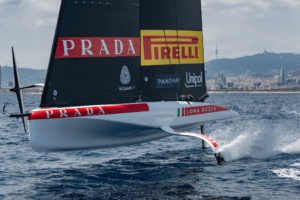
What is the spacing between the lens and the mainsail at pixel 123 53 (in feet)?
27.5

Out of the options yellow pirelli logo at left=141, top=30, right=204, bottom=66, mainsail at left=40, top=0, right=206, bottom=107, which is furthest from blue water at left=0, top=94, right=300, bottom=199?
yellow pirelli logo at left=141, top=30, right=204, bottom=66

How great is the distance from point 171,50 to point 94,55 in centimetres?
298

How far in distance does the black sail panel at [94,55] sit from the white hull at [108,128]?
22.8 inches

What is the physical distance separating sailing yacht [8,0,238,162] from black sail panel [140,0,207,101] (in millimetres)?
31

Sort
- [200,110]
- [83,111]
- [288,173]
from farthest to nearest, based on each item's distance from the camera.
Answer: [200,110] < [288,173] < [83,111]

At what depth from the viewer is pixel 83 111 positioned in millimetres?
8188

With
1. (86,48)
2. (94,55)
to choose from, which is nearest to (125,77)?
(94,55)

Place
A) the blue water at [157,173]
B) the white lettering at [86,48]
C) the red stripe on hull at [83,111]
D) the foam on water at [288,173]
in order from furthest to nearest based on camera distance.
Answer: the white lettering at [86,48], the foam on water at [288,173], the red stripe on hull at [83,111], the blue water at [157,173]

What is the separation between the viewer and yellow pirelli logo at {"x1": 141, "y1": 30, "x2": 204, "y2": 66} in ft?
33.6

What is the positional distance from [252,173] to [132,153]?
456cm

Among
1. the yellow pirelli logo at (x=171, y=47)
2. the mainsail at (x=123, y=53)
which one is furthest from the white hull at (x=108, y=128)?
the yellow pirelli logo at (x=171, y=47)

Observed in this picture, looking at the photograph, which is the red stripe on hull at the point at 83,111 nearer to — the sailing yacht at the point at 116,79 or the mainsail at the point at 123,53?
the sailing yacht at the point at 116,79

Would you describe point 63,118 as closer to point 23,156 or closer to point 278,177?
point 23,156

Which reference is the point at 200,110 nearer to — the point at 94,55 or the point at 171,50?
the point at 171,50
